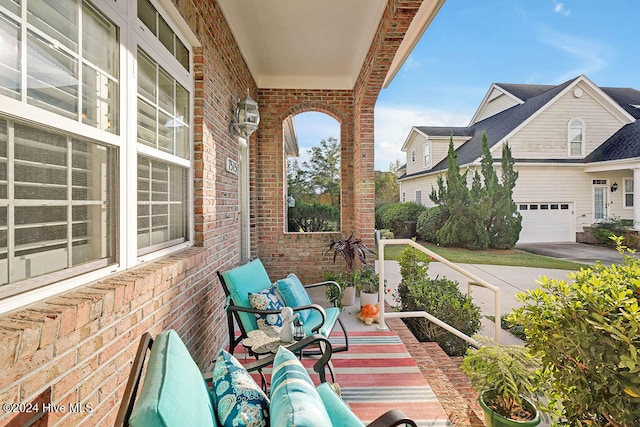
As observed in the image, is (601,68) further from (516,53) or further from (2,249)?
(2,249)

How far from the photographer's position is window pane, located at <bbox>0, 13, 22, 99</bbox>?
0.93 meters

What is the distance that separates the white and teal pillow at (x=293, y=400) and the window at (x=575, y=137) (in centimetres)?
1407

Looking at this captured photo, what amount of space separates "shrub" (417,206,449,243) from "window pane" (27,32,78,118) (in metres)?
11.1

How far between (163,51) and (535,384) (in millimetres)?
3125

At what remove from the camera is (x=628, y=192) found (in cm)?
1035

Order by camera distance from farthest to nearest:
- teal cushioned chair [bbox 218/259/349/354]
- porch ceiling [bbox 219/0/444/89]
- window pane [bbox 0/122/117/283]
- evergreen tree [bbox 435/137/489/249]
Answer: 1. evergreen tree [bbox 435/137/489/249]
2. porch ceiling [bbox 219/0/444/89]
3. teal cushioned chair [bbox 218/259/349/354]
4. window pane [bbox 0/122/117/283]

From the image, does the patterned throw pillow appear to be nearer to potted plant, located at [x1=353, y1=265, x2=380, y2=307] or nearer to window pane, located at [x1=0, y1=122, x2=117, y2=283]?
window pane, located at [x1=0, y1=122, x2=117, y2=283]

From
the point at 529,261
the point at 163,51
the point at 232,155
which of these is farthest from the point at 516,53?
the point at 163,51

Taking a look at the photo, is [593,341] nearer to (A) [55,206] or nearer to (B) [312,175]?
(A) [55,206]

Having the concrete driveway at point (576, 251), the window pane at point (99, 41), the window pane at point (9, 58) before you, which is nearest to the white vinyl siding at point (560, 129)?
the concrete driveway at point (576, 251)

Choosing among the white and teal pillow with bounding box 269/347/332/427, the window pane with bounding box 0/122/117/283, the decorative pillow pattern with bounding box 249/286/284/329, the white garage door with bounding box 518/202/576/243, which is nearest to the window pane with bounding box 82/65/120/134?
the window pane with bounding box 0/122/117/283

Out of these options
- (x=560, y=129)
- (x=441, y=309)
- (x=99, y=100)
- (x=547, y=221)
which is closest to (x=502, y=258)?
(x=547, y=221)

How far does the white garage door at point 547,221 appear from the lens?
35.3 ft

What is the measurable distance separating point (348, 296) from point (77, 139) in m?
3.40
